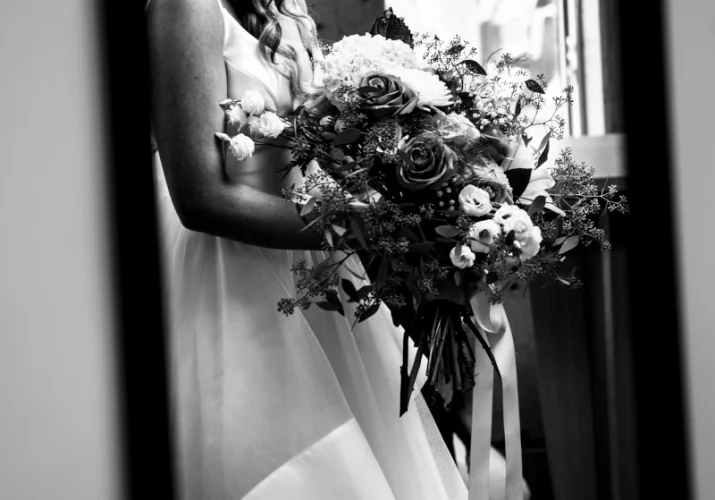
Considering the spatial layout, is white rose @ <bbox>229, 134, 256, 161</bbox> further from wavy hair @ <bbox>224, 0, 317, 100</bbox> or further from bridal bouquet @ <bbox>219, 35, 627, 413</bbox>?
wavy hair @ <bbox>224, 0, 317, 100</bbox>

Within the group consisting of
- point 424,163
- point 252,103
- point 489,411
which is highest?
point 252,103

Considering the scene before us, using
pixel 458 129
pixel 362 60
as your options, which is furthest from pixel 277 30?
pixel 458 129

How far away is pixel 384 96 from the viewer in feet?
3.85

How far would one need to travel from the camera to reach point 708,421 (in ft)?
3.87

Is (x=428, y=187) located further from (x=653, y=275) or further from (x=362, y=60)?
(x=653, y=275)

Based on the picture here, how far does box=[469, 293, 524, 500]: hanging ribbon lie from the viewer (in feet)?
4.17

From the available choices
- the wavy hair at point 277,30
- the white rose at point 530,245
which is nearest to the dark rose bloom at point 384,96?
the wavy hair at point 277,30

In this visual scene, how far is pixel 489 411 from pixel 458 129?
0.42 meters

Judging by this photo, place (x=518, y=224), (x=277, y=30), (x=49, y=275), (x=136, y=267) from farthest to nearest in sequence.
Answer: (x=277, y=30) < (x=136, y=267) < (x=518, y=224) < (x=49, y=275)

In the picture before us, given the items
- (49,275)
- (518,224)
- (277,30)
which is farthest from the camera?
(277,30)

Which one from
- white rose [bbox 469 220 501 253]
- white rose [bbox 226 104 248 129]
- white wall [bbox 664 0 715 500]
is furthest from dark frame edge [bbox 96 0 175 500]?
white wall [bbox 664 0 715 500]

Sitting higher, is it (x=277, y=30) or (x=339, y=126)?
(x=277, y=30)

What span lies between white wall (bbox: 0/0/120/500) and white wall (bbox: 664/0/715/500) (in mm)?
766

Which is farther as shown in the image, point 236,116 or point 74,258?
point 236,116
